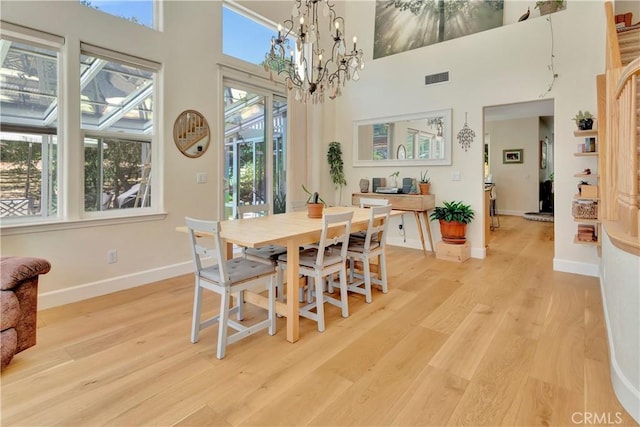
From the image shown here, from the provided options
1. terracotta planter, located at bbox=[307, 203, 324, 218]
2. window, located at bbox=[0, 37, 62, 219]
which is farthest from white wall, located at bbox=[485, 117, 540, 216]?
window, located at bbox=[0, 37, 62, 219]

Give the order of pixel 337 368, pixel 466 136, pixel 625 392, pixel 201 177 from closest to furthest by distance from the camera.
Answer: pixel 625 392 → pixel 337 368 → pixel 201 177 → pixel 466 136

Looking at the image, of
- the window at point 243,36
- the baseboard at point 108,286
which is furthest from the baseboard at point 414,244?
the window at point 243,36

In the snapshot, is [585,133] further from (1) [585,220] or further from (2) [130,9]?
(2) [130,9]

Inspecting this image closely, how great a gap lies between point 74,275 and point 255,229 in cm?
189

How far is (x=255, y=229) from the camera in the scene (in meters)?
2.34

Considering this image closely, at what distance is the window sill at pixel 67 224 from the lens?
2621 mm

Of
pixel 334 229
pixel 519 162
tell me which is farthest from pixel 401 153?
pixel 519 162

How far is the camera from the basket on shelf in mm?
3482

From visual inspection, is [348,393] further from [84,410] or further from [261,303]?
[84,410]

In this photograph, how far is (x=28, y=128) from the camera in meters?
2.74

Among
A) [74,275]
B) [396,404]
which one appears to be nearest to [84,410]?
[396,404]

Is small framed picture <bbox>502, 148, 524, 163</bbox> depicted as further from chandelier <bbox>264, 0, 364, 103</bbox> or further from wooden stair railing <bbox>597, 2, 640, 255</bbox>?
chandelier <bbox>264, 0, 364, 103</bbox>

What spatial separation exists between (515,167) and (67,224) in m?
9.68

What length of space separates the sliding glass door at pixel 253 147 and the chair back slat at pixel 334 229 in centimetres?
218
